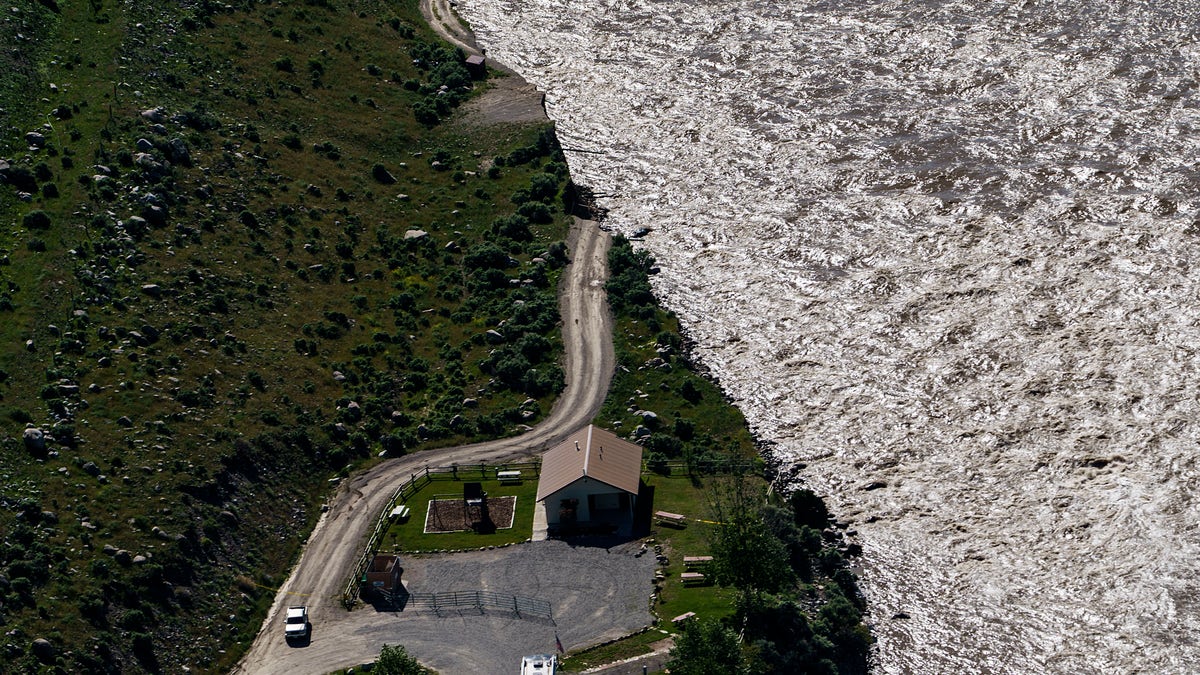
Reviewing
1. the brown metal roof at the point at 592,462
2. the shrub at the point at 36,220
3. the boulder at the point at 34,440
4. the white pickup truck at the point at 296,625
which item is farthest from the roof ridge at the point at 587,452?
the shrub at the point at 36,220

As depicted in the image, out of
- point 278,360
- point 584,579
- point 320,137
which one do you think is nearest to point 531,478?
point 584,579

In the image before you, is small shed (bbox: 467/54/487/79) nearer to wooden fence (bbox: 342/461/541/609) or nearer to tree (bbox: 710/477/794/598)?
wooden fence (bbox: 342/461/541/609)

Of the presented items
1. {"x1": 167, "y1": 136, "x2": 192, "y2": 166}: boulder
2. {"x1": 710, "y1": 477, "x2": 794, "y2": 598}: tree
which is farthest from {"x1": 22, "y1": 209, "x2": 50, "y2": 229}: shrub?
Result: {"x1": 710, "y1": 477, "x2": 794, "y2": 598}: tree

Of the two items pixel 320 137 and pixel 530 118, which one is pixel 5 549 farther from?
pixel 530 118

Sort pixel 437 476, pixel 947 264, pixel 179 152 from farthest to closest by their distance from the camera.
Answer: pixel 179 152
pixel 947 264
pixel 437 476

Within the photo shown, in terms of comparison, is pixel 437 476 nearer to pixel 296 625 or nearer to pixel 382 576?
pixel 382 576

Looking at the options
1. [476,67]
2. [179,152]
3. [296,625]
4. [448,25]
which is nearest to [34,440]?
[296,625]
